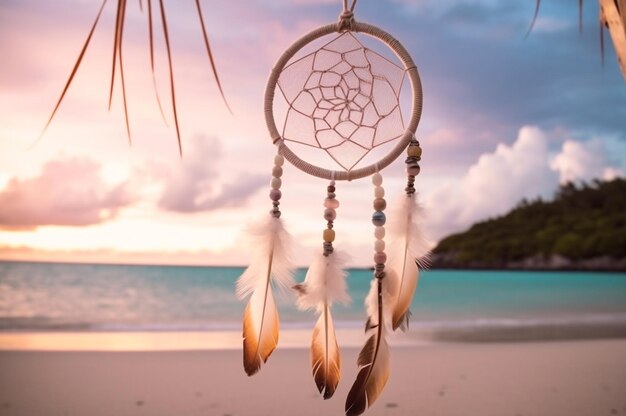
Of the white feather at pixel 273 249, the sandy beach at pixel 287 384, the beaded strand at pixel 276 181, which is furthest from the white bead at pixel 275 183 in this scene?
the sandy beach at pixel 287 384

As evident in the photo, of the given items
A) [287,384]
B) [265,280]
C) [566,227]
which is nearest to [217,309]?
[287,384]

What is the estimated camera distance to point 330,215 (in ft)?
6.46

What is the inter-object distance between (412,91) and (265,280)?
85 cm

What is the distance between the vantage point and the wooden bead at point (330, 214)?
77.4 inches

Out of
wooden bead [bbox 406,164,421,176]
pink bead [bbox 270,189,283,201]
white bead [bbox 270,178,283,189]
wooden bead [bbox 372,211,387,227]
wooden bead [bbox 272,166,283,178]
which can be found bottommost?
wooden bead [bbox 372,211,387,227]

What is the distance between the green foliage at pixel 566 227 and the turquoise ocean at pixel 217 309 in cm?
343

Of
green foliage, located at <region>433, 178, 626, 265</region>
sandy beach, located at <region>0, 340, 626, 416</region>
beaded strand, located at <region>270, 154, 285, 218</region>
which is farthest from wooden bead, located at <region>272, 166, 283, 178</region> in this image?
green foliage, located at <region>433, 178, 626, 265</region>

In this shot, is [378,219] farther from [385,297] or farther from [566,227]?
[566,227]

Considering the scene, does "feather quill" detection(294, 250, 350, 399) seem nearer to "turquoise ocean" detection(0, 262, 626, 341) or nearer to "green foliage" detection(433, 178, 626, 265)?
"turquoise ocean" detection(0, 262, 626, 341)

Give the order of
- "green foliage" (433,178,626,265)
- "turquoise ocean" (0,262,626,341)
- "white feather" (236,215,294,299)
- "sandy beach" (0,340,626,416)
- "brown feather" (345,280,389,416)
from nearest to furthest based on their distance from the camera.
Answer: "brown feather" (345,280,389,416) → "white feather" (236,215,294,299) → "sandy beach" (0,340,626,416) → "turquoise ocean" (0,262,626,341) → "green foliage" (433,178,626,265)

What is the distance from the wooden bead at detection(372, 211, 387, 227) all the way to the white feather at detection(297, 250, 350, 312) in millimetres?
183

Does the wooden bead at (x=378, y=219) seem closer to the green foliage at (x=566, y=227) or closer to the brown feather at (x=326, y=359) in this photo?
the brown feather at (x=326, y=359)

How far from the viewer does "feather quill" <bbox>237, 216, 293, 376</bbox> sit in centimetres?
193

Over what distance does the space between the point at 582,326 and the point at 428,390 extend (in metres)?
Result: 6.28
